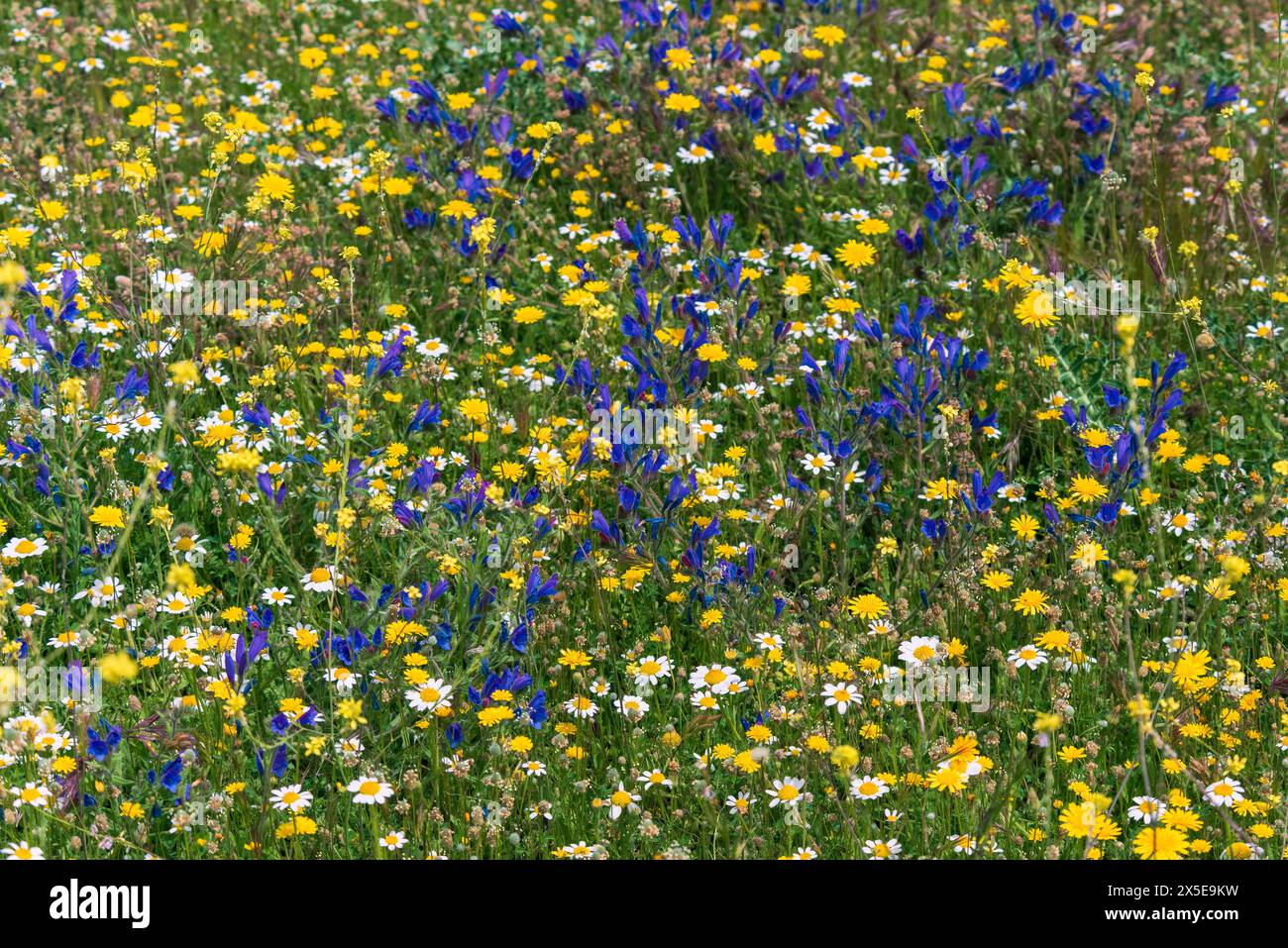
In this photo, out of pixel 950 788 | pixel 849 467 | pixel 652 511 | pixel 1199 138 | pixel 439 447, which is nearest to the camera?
pixel 950 788

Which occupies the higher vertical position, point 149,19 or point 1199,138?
point 149,19

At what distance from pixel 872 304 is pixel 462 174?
1.64 metres

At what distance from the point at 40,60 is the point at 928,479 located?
4907 millimetres

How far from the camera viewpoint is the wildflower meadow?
127 inches

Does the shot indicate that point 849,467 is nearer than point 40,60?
Yes

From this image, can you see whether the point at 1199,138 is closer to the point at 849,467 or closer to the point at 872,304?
the point at 872,304

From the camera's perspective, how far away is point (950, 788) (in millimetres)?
3158

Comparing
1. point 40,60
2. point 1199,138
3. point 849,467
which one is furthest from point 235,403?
point 1199,138

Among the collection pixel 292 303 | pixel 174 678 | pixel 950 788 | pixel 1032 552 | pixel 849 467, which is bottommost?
pixel 950 788

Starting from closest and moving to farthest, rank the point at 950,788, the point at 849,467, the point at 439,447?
the point at 950,788 < the point at 849,467 < the point at 439,447

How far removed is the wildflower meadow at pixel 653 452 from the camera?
3.24 m

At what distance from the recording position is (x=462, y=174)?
5.49 meters

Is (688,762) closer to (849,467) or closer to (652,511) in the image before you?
(652,511)

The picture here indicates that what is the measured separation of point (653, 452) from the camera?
4.02 meters
